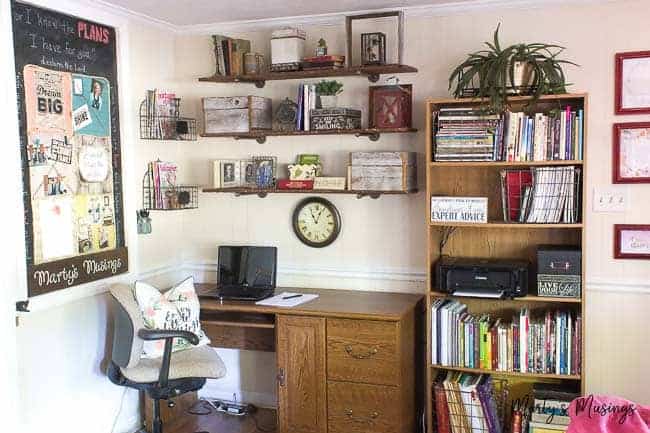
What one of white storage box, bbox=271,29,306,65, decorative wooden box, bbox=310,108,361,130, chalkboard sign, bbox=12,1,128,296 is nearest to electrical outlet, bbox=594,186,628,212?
decorative wooden box, bbox=310,108,361,130

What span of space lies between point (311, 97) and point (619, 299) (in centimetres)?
195

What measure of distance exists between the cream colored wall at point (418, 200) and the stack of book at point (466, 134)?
1.17 ft

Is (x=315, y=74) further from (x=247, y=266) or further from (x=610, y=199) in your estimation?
(x=610, y=199)

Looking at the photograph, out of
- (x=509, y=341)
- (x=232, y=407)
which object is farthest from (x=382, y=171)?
(x=232, y=407)

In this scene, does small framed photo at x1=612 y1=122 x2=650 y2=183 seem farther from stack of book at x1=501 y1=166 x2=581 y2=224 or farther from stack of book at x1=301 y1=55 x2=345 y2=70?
stack of book at x1=301 y1=55 x2=345 y2=70

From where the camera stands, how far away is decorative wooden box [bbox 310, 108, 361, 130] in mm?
4035

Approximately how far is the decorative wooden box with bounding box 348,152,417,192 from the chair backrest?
4.31 ft

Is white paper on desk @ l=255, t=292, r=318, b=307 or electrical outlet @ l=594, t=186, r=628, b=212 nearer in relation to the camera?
electrical outlet @ l=594, t=186, r=628, b=212

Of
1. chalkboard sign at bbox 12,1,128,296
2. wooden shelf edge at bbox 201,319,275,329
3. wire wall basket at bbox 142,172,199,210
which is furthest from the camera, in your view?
wire wall basket at bbox 142,172,199,210

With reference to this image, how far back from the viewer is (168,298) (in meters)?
3.84

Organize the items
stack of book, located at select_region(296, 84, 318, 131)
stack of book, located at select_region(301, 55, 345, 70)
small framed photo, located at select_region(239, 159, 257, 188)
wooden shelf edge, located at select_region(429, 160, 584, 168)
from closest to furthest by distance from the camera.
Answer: wooden shelf edge, located at select_region(429, 160, 584, 168)
stack of book, located at select_region(301, 55, 345, 70)
stack of book, located at select_region(296, 84, 318, 131)
small framed photo, located at select_region(239, 159, 257, 188)

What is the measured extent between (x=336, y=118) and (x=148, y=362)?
63.4 inches

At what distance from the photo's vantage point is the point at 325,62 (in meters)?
4.03

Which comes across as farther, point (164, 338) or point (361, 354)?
point (361, 354)
